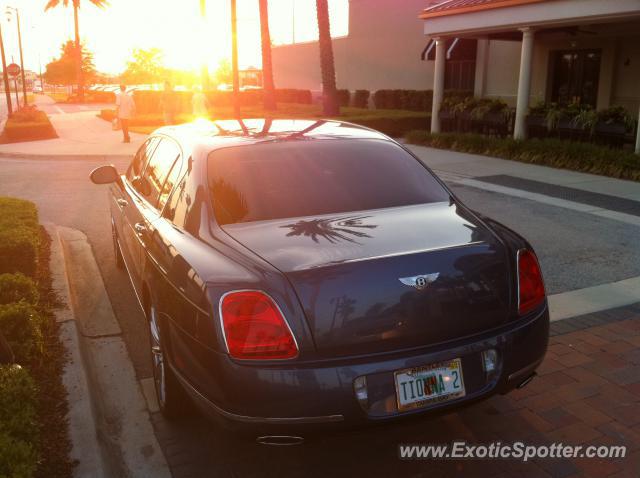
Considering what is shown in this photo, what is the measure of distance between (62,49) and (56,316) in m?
117

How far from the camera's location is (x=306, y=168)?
150 inches

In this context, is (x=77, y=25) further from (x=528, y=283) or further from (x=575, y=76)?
(x=528, y=283)

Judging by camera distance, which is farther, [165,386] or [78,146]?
[78,146]

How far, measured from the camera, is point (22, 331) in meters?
4.04

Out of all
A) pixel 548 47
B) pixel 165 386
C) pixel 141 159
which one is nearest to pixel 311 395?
pixel 165 386

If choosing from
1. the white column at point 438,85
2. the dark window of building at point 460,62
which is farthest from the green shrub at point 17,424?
the dark window of building at point 460,62

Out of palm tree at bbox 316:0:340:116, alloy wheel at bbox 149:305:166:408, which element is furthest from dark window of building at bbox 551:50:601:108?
alloy wheel at bbox 149:305:166:408

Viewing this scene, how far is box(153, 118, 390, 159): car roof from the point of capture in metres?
3.97

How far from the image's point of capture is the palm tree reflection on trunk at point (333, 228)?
10.2ft

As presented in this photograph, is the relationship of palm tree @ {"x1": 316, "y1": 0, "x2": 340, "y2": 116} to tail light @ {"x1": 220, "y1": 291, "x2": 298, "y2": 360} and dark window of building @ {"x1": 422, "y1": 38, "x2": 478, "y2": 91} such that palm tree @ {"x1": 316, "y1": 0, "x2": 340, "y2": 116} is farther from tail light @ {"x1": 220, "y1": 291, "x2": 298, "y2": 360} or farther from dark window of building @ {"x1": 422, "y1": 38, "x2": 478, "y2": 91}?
tail light @ {"x1": 220, "y1": 291, "x2": 298, "y2": 360}

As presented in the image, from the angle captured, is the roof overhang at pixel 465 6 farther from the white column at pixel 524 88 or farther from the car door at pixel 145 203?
the car door at pixel 145 203

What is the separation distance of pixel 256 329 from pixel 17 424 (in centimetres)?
127

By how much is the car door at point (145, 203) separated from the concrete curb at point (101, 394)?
0.55 m

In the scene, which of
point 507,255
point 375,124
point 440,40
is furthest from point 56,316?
point 375,124
